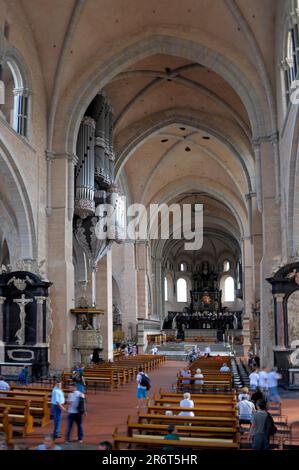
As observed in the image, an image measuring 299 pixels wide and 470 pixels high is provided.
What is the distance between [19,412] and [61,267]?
12.0m

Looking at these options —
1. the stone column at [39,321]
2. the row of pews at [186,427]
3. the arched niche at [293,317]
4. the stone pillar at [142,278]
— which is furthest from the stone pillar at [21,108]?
the stone pillar at [142,278]

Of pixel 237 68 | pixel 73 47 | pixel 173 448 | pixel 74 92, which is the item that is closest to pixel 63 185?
pixel 74 92

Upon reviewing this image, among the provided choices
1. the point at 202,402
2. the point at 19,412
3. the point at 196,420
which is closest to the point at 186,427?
the point at 196,420

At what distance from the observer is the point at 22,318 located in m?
20.5

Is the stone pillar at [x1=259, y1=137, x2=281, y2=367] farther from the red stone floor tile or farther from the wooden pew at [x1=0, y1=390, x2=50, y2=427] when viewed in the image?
the wooden pew at [x1=0, y1=390, x2=50, y2=427]

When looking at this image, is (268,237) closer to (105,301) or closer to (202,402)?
(105,301)

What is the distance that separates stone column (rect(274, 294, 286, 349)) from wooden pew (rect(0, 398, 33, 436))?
10.1 metres

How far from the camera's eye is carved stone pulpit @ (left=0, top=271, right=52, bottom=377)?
798 inches

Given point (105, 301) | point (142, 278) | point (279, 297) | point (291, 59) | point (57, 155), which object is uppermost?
point (291, 59)

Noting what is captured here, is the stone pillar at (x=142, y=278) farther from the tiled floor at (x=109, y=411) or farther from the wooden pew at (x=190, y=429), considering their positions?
the wooden pew at (x=190, y=429)

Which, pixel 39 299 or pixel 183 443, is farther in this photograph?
pixel 39 299

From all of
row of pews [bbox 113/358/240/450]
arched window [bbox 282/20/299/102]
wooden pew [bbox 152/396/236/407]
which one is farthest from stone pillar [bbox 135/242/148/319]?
wooden pew [bbox 152/396/236/407]

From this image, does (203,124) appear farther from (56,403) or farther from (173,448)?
(173,448)

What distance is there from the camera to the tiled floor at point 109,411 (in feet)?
34.1
